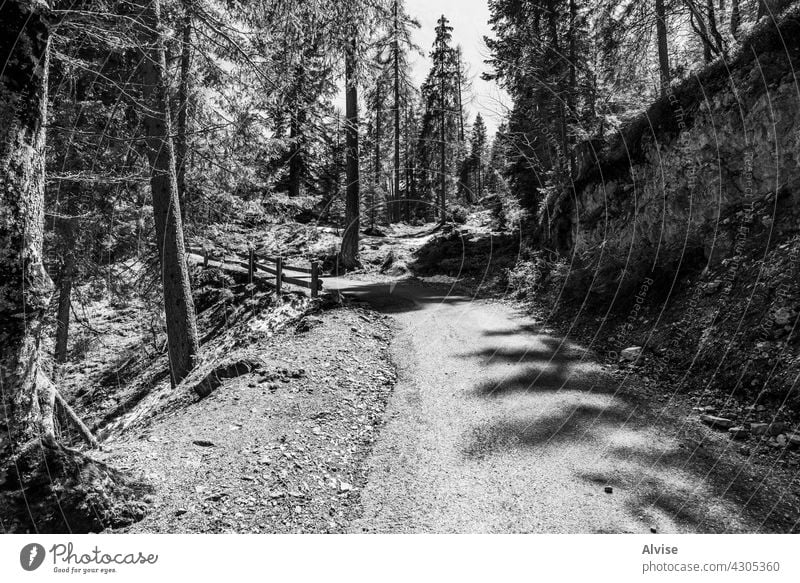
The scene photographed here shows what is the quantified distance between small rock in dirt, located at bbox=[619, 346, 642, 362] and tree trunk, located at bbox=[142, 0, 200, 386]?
9.44 metres

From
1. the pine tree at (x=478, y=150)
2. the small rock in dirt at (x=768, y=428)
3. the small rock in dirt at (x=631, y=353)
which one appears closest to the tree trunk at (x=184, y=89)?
the small rock in dirt at (x=631, y=353)

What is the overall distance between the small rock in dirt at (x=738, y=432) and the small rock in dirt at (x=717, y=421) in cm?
11

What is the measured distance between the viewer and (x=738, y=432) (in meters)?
4.77

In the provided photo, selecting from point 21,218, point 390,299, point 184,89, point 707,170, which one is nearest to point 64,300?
point 184,89

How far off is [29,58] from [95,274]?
371 inches

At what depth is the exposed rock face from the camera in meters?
6.87

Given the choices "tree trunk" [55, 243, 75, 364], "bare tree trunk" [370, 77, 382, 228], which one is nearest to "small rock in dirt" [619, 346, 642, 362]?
"bare tree trunk" [370, 77, 382, 228]

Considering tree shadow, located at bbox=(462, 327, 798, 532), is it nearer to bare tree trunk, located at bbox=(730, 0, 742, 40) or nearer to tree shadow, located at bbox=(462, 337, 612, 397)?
tree shadow, located at bbox=(462, 337, 612, 397)

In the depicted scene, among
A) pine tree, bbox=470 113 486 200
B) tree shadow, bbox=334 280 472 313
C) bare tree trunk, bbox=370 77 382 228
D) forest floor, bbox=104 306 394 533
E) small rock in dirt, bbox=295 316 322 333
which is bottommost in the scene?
forest floor, bbox=104 306 394 533

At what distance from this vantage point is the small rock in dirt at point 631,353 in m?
7.39

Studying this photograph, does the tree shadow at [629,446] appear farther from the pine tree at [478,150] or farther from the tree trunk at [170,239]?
the pine tree at [478,150]

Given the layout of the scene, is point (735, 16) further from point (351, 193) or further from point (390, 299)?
point (351, 193)
